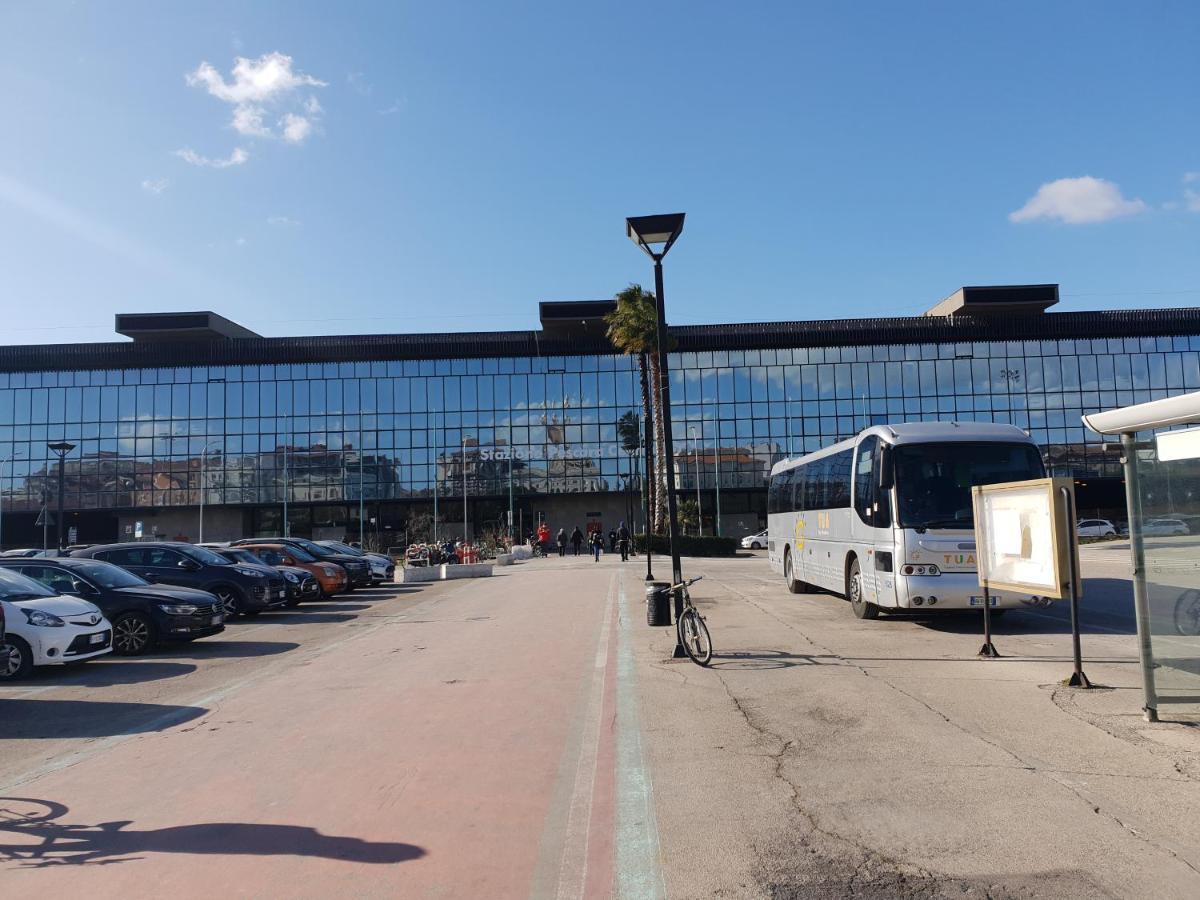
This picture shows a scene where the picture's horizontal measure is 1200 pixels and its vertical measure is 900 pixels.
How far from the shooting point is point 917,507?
13.4 meters

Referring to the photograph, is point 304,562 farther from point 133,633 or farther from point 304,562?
point 133,633

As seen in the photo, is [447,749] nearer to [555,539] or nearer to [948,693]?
[948,693]

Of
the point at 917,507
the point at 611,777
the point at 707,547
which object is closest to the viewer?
the point at 611,777

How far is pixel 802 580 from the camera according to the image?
797 inches

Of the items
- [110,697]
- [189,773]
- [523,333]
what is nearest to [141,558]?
[110,697]

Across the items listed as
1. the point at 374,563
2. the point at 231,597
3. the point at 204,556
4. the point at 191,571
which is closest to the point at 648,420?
the point at 374,563

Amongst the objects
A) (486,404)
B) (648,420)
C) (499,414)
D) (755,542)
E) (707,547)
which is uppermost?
(486,404)

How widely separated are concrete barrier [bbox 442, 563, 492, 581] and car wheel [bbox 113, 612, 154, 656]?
68.4ft

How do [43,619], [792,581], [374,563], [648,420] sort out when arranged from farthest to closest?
[648,420], [374,563], [792,581], [43,619]

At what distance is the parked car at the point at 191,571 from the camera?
58.2 ft

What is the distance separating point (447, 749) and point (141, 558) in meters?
13.3

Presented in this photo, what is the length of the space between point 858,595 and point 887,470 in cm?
272

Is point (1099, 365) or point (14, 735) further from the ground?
point (1099, 365)

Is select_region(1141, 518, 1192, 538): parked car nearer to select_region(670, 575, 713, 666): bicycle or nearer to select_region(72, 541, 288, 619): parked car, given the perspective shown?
select_region(670, 575, 713, 666): bicycle
